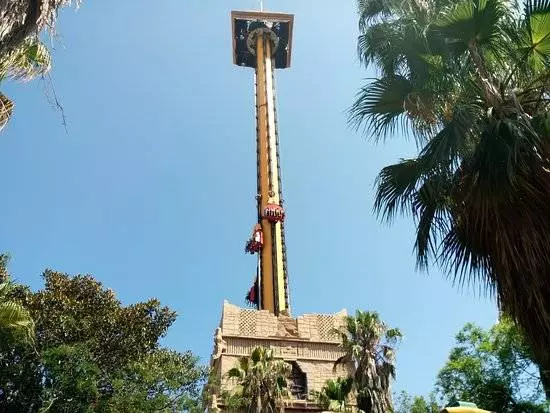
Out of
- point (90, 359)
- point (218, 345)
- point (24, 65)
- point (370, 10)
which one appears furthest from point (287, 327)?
point (24, 65)

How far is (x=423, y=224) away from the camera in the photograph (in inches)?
299

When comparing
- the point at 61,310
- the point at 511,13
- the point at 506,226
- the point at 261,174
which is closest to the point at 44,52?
the point at 506,226

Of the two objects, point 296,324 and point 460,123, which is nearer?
point 460,123

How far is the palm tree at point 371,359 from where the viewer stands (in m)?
22.4

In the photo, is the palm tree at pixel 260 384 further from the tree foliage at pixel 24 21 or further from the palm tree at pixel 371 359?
the tree foliage at pixel 24 21

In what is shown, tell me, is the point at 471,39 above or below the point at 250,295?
below

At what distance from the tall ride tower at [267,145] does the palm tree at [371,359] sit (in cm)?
1473

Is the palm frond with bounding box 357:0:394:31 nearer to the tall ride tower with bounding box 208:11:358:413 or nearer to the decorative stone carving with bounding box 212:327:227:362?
the tall ride tower with bounding box 208:11:358:413

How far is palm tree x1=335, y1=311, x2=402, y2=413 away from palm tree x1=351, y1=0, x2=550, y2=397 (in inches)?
632

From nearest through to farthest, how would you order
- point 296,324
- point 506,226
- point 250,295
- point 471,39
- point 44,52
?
point 44,52 < point 506,226 < point 471,39 < point 296,324 < point 250,295

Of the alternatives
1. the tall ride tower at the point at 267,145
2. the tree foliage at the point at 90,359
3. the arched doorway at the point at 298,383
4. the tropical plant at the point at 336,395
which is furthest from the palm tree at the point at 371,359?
the tall ride tower at the point at 267,145

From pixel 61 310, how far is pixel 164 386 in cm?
640

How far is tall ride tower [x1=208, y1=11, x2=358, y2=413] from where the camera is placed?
109 ft

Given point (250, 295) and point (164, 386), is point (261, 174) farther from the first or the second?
point (164, 386)
